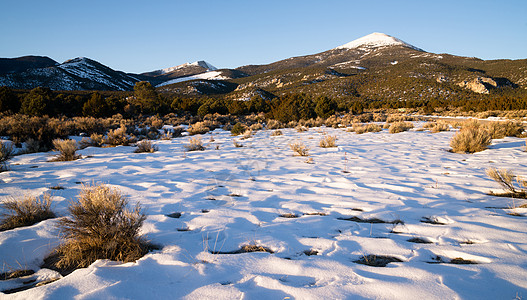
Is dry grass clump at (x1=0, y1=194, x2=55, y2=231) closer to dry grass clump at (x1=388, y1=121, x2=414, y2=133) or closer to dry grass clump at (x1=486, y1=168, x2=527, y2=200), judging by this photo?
dry grass clump at (x1=486, y1=168, x2=527, y2=200)

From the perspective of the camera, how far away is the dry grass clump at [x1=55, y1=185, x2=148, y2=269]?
2074mm

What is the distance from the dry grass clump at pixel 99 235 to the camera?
A: 2.07 metres

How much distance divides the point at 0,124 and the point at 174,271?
520 inches

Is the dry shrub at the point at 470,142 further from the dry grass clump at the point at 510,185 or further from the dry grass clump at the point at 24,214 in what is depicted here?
the dry grass clump at the point at 24,214

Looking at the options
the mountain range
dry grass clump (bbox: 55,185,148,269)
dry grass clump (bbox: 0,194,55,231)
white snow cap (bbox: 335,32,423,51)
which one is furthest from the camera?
white snow cap (bbox: 335,32,423,51)

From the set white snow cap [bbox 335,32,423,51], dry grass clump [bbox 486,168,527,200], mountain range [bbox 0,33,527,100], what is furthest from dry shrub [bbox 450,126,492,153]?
white snow cap [bbox 335,32,423,51]

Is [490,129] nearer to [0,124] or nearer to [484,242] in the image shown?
[484,242]

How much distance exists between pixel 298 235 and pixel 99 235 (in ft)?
6.51

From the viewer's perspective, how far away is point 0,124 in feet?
31.9

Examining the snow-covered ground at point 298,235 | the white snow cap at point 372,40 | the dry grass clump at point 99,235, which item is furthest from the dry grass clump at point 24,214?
the white snow cap at point 372,40

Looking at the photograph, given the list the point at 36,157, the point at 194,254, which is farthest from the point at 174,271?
the point at 36,157

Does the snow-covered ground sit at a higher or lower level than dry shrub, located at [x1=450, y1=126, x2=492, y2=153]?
A: lower

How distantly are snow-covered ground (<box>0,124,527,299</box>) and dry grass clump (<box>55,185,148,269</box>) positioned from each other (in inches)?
5.7

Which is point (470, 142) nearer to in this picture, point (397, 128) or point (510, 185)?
point (510, 185)
